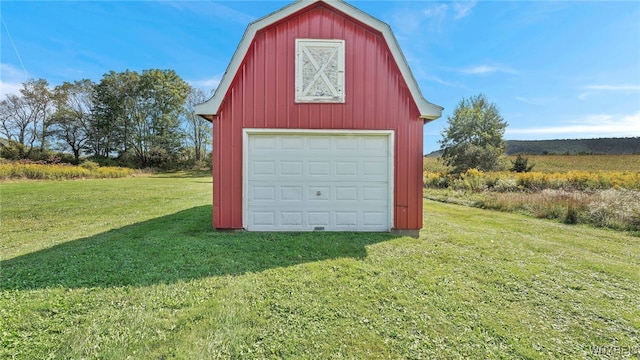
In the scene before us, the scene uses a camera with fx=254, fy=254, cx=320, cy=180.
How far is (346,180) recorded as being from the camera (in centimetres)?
586

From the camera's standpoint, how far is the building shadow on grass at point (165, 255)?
3.41 m

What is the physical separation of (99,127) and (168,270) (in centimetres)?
3770

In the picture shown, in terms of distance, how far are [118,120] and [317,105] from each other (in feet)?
120

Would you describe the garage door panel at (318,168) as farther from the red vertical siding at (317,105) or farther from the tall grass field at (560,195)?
the tall grass field at (560,195)

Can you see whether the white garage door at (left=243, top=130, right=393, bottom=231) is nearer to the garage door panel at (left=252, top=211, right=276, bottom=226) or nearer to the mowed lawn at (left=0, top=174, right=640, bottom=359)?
the garage door panel at (left=252, top=211, right=276, bottom=226)

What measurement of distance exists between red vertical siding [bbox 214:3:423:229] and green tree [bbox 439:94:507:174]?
2024cm

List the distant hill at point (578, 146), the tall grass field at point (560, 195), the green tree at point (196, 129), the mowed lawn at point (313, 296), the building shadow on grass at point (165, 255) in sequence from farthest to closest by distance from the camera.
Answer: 1. the distant hill at point (578, 146)
2. the green tree at point (196, 129)
3. the tall grass field at point (560, 195)
4. the building shadow on grass at point (165, 255)
5. the mowed lawn at point (313, 296)

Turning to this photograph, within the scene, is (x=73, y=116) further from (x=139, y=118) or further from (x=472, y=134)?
(x=472, y=134)

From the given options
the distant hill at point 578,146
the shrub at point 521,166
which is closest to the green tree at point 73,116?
the shrub at point 521,166

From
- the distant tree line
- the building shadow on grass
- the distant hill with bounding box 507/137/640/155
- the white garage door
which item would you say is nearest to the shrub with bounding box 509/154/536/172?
the distant hill with bounding box 507/137/640/155

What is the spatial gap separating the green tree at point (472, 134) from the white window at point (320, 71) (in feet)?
69.7

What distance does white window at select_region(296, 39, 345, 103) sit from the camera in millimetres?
5641

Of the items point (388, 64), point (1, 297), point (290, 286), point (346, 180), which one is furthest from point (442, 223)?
point (1, 297)

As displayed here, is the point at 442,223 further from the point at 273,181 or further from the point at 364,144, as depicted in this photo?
the point at 273,181
